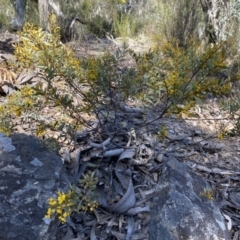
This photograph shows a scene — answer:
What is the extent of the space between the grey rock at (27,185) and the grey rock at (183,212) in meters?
0.51

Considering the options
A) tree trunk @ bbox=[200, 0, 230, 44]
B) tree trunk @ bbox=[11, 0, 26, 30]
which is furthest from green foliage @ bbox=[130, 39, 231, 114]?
tree trunk @ bbox=[11, 0, 26, 30]

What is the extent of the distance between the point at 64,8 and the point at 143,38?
1.52 m

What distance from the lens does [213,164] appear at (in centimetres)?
251

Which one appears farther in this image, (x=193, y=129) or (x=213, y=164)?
(x=193, y=129)

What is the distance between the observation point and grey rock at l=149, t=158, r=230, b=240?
5.77 ft

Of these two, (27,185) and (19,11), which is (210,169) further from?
(19,11)

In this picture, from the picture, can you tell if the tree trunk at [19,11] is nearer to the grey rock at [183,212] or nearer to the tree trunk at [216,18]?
the tree trunk at [216,18]

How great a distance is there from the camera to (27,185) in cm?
187

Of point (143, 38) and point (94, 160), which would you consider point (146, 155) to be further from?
point (143, 38)

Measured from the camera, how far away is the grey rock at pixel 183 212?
5.77 ft

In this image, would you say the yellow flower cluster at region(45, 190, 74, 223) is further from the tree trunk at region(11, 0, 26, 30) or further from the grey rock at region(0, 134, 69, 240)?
the tree trunk at region(11, 0, 26, 30)

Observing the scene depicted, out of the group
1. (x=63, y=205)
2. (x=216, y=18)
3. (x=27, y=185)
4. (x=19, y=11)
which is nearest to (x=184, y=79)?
(x=63, y=205)

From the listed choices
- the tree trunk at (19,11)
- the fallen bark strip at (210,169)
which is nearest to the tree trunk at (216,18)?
the fallen bark strip at (210,169)

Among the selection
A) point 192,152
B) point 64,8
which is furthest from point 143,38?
point 192,152
